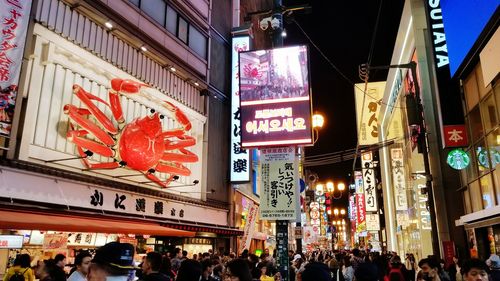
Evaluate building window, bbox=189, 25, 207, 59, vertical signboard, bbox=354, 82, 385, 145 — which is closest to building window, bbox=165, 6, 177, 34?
building window, bbox=189, 25, 207, 59

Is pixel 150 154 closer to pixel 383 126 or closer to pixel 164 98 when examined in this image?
pixel 164 98

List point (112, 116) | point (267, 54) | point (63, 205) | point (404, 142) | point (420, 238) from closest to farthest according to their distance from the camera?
point (267, 54)
point (63, 205)
point (112, 116)
point (420, 238)
point (404, 142)

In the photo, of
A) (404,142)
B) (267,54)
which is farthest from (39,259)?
(404,142)

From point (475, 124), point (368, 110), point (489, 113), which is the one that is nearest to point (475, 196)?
point (475, 124)

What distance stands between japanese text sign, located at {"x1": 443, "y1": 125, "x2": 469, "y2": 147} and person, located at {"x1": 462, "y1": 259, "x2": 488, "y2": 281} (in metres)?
11.7

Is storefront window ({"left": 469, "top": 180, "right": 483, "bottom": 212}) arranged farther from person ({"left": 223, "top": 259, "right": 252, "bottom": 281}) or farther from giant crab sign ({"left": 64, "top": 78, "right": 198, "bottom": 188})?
person ({"left": 223, "top": 259, "right": 252, "bottom": 281})

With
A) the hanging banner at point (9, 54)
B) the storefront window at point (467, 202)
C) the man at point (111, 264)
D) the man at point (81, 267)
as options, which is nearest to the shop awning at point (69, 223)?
the hanging banner at point (9, 54)

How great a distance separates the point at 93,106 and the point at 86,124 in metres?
0.81

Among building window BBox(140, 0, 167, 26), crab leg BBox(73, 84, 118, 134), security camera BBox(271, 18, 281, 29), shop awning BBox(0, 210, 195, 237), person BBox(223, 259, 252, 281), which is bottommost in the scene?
person BBox(223, 259, 252, 281)

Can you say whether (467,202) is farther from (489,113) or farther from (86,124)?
(86,124)

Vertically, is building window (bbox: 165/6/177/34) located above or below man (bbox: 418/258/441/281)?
above

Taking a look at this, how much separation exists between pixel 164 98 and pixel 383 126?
2748 cm

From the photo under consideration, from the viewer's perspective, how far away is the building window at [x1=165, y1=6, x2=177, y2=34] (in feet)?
65.8

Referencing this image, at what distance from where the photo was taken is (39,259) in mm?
12750
